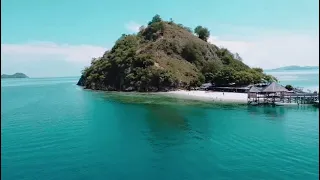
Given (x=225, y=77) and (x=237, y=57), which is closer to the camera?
(x=225, y=77)

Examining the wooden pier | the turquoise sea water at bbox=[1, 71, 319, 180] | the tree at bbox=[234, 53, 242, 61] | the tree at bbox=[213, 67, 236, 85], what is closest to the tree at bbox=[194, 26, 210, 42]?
the tree at bbox=[234, 53, 242, 61]

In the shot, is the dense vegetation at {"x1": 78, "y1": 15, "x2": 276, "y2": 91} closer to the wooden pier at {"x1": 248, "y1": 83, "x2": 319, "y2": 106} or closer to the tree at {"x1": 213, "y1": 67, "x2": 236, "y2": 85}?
the tree at {"x1": 213, "y1": 67, "x2": 236, "y2": 85}

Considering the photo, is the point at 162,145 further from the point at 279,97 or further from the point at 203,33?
the point at 203,33

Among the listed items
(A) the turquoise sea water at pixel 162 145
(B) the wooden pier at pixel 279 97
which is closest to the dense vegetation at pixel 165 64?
(B) the wooden pier at pixel 279 97

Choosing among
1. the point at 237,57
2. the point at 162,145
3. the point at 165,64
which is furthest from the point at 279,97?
the point at 237,57

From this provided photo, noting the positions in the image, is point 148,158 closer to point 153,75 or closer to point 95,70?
point 153,75

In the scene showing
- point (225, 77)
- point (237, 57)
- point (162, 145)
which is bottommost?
point (162, 145)
